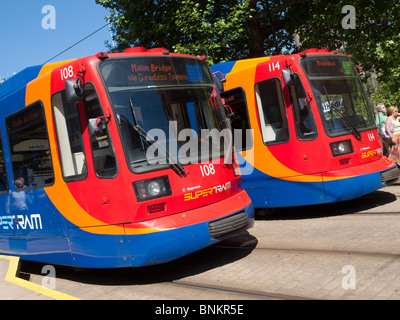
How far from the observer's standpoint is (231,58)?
16.4 m

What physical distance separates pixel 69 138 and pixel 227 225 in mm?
2266

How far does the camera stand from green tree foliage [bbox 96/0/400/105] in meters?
13.2

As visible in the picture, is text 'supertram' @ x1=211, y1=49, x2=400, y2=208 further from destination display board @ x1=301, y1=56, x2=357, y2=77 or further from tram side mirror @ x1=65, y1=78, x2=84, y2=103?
tram side mirror @ x1=65, y1=78, x2=84, y2=103

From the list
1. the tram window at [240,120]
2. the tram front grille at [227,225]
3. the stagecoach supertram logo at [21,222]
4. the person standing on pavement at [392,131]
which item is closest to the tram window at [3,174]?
the stagecoach supertram logo at [21,222]

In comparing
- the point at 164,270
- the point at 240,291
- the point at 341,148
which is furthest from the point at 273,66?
the point at 240,291

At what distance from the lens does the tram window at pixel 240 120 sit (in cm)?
884

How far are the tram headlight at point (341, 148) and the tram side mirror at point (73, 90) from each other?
4.44 metres

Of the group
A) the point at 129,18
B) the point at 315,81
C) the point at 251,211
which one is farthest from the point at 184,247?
the point at 129,18

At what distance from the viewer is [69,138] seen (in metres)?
5.88

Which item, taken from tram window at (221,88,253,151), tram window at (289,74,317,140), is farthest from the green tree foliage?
tram window at (289,74,317,140)

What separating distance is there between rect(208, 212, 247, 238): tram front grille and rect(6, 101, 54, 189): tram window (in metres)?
2.28
